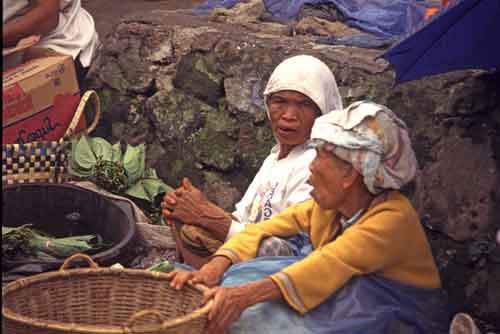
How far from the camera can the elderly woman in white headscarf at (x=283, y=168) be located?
338 cm

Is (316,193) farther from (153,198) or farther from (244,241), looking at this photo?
(153,198)

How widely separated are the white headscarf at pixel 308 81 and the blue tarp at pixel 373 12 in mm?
2065

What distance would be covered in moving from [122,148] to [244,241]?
2588 millimetres

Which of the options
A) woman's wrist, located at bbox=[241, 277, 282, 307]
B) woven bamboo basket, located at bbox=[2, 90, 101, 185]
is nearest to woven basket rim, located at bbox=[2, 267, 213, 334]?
woman's wrist, located at bbox=[241, 277, 282, 307]

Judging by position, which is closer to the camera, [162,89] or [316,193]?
[316,193]

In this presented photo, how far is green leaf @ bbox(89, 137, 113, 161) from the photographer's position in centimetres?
502

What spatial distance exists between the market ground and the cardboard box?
2583 millimetres

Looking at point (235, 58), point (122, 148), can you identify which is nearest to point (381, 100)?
point (235, 58)

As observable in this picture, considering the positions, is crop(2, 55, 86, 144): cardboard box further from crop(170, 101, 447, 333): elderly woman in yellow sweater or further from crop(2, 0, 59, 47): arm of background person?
crop(170, 101, 447, 333): elderly woman in yellow sweater

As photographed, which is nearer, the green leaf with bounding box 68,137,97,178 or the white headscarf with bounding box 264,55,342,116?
the white headscarf with bounding box 264,55,342,116

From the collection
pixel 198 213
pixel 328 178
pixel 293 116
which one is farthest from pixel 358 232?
pixel 198 213

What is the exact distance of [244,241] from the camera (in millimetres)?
3074

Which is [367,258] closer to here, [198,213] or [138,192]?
[198,213]

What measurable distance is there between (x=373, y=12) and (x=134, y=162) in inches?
80.0
